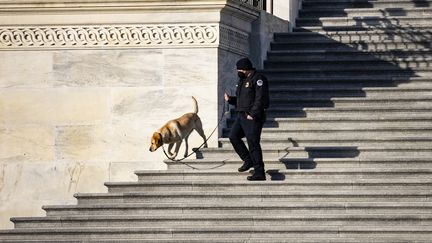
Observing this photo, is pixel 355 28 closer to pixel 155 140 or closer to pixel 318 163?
pixel 318 163

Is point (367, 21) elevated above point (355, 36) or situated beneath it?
elevated above

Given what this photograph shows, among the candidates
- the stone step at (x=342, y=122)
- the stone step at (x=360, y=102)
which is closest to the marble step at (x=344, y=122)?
the stone step at (x=342, y=122)

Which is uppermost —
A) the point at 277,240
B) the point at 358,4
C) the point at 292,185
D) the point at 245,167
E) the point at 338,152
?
the point at 358,4

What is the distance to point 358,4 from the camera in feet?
112

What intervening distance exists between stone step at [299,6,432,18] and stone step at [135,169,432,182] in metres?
5.66

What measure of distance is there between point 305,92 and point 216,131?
1811mm

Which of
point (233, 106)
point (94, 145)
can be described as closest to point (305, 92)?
point (233, 106)

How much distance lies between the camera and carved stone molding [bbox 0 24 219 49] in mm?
29453

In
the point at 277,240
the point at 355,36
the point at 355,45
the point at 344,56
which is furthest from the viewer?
the point at 355,36

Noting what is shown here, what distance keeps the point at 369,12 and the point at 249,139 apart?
624cm

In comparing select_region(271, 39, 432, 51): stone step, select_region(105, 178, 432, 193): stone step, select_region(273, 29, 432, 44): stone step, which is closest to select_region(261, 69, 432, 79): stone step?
select_region(271, 39, 432, 51): stone step

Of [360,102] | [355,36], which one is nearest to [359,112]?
[360,102]

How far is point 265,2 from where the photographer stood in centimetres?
3359

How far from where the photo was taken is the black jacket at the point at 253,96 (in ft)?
91.7
